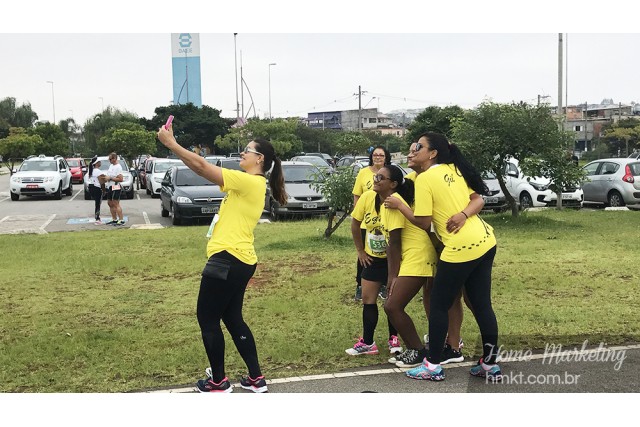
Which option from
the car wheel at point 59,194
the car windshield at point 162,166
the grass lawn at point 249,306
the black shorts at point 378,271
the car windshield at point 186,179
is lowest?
the grass lawn at point 249,306

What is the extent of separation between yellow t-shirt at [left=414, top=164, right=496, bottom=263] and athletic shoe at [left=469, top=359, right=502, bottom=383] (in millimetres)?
852

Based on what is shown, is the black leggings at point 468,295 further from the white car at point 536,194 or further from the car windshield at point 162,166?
the car windshield at point 162,166

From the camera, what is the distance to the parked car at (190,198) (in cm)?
1645

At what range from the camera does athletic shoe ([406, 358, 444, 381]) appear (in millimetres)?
5035

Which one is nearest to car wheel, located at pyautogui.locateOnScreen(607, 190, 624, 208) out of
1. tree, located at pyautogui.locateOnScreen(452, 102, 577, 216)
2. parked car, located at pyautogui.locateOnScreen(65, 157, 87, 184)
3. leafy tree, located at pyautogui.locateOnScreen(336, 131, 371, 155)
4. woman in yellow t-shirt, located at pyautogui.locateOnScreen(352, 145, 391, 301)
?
tree, located at pyautogui.locateOnScreen(452, 102, 577, 216)

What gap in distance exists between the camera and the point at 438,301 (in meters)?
4.98

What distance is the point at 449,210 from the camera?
4.90m

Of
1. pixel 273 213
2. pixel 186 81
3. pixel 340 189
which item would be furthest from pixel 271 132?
pixel 340 189

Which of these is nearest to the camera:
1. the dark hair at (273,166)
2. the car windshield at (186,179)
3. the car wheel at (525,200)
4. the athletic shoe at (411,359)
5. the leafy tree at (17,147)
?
the dark hair at (273,166)

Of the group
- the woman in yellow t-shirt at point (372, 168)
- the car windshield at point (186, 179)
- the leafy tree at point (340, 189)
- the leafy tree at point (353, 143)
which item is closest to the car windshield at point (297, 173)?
the car windshield at point (186, 179)

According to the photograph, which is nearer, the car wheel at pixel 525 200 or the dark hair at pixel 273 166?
the dark hair at pixel 273 166

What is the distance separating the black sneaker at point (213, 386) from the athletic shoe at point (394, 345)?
152cm

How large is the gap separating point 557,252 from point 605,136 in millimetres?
60187

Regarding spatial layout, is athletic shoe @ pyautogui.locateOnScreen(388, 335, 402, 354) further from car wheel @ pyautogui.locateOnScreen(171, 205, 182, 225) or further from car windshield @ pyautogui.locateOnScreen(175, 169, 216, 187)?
car windshield @ pyautogui.locateOnScreen(175, 169, 216, 187)
